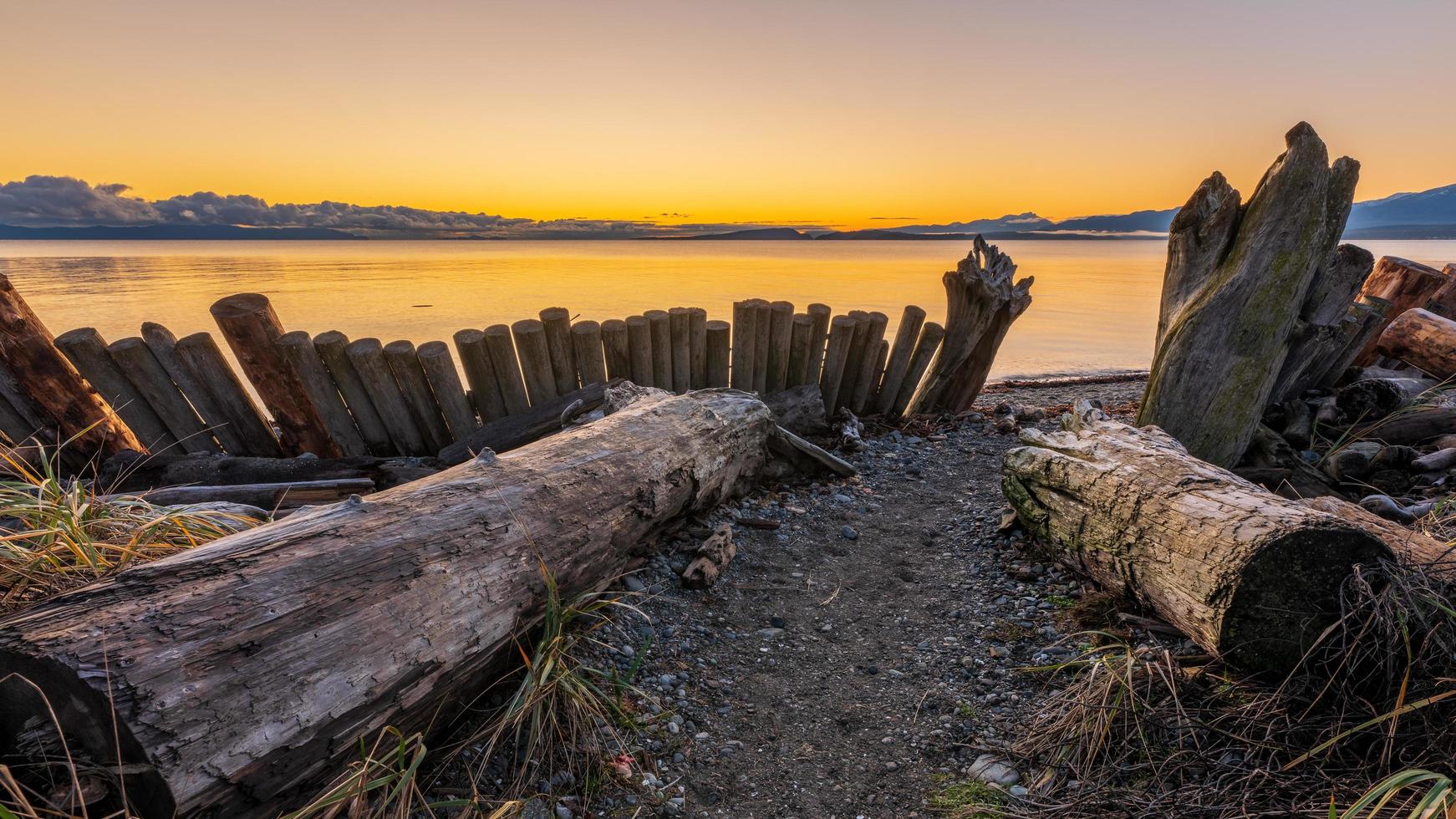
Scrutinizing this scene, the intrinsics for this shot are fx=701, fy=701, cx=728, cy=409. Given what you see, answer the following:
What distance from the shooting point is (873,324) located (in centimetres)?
696

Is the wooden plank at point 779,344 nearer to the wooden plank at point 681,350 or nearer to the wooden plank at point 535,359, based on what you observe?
the wooden plank at point 681,350

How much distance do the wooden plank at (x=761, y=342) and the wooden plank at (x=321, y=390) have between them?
11.2 feet

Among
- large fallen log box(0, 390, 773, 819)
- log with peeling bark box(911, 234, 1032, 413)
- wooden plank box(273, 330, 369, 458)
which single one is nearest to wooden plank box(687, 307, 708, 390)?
log with peeling bark box(911, 234, 1032, 413)

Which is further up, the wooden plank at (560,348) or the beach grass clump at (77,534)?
the wooden plank at (560,348)

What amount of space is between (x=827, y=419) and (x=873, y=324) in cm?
106

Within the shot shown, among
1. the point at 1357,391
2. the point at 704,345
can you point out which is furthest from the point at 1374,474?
the point at 704,345

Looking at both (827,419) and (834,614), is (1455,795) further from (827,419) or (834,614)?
(827,419)

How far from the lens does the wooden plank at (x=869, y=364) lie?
6.97 metres

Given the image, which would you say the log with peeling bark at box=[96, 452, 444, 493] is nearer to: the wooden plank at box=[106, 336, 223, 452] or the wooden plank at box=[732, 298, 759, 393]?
the wooden plank at box=[106, 336, 223, 452]

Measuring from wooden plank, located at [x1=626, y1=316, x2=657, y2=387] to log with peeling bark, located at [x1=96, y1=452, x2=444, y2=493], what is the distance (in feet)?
6.28

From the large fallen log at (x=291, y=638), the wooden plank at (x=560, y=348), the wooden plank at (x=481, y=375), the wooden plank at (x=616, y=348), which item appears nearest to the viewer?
A: the large fallen log at (x=291, y=638)

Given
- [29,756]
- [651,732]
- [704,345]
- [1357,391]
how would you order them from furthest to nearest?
[704,345] < [1357,391] < [651,732] < [29,756]

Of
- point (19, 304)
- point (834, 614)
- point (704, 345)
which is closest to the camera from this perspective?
point (834, 614)

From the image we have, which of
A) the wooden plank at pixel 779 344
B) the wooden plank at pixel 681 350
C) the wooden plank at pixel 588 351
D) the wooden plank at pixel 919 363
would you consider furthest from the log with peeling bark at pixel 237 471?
the wooden plank at pixel 919 363
